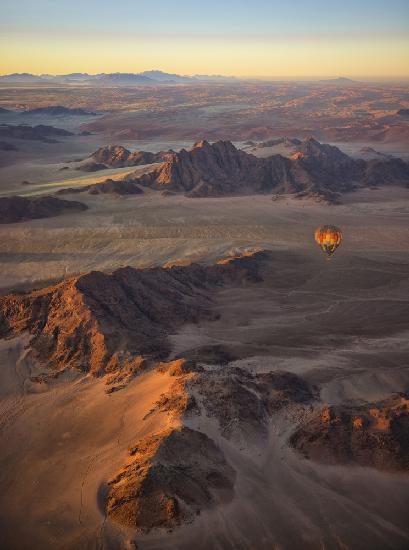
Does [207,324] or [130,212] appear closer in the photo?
[207,324]

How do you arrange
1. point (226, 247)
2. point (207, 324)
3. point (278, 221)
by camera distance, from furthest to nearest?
1. point (278, 221)
2. point (226, 247)
3. point (207, 324)

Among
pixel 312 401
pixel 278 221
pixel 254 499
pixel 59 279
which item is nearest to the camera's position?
pixel 254 499

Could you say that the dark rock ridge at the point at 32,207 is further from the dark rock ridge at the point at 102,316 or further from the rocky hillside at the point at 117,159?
the rocky hillside at the point at 117,159

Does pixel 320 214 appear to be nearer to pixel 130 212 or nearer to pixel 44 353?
pixel 130 212

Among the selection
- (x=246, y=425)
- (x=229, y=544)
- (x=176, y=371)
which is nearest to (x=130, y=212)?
(x=176, y=371)

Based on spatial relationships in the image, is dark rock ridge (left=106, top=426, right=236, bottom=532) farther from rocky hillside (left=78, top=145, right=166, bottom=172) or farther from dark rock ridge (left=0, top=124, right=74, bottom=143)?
dark rock ridge (left=0, top=124, right=74, bottom=143)

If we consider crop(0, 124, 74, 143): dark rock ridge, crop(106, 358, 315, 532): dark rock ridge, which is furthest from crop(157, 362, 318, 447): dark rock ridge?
crop(0, 124, 74, 143): dark rock ridge
